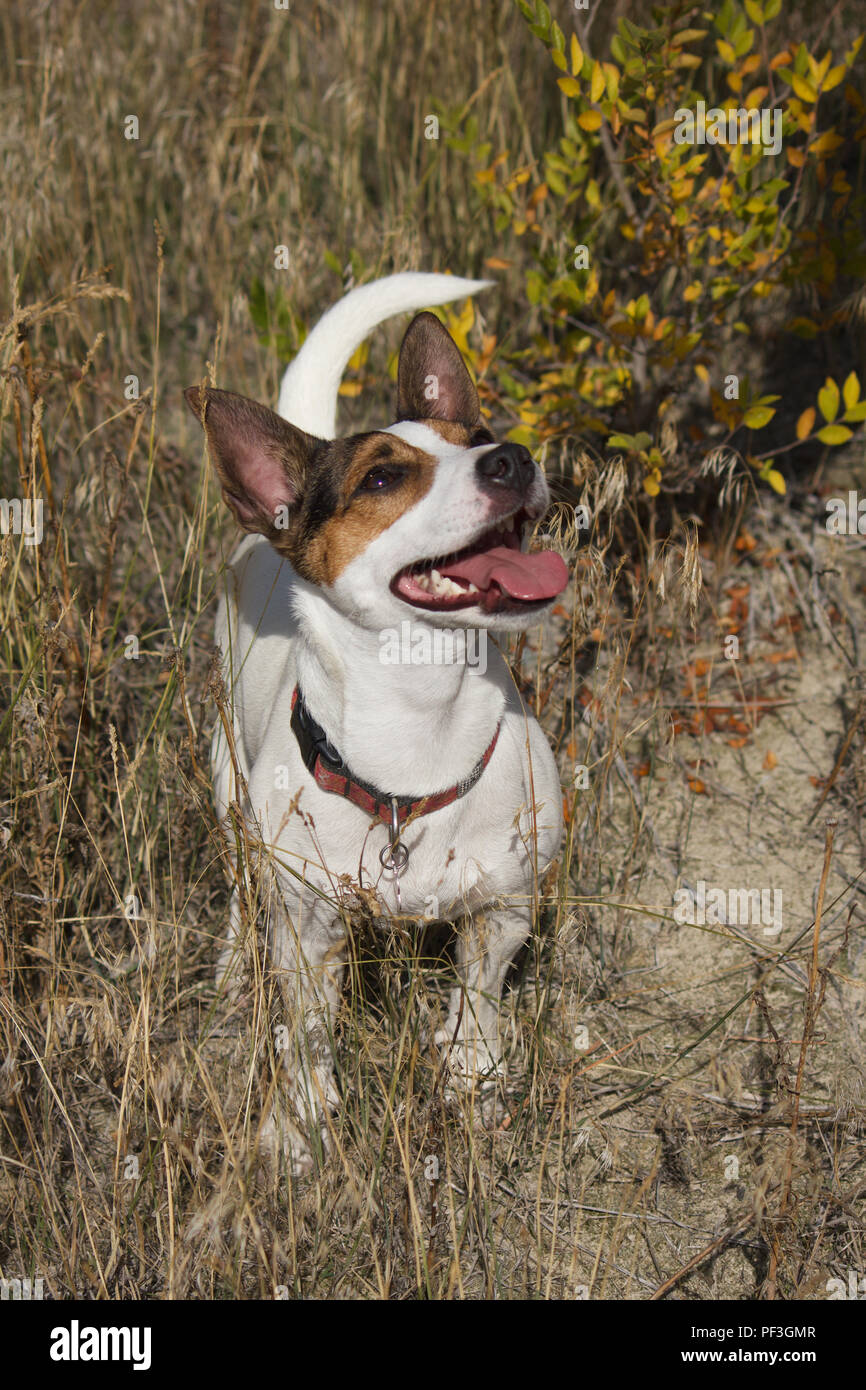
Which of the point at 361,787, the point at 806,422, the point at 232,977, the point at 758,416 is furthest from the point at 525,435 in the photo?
the point at 232,977

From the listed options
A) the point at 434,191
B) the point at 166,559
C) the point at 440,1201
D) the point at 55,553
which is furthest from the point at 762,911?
the point at 434,191

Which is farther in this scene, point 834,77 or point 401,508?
point 834,77

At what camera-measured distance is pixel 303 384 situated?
9.32ft

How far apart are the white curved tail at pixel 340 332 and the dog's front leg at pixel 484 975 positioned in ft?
4.18

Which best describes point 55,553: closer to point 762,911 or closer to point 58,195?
point 762,911

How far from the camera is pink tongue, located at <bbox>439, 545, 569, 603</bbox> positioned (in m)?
2.16

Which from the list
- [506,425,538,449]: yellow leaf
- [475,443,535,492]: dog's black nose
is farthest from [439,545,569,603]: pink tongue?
[506,425,538,449]: yellow leaf

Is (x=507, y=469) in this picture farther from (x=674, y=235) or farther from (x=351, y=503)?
(x=674, y=235)

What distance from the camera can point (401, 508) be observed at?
89.5 inches

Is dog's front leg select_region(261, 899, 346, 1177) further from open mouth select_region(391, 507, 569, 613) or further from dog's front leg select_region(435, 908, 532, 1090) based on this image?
open mouth select_region(391, 507, 569, 613)

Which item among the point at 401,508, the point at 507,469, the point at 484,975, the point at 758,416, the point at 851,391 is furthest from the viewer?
A: the point at 758,416

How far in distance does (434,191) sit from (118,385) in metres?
1.41

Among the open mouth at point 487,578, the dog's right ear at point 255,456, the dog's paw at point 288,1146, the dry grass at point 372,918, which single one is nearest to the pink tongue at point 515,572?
the open mouth at point 487,578

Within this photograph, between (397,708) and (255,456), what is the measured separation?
617 mm
